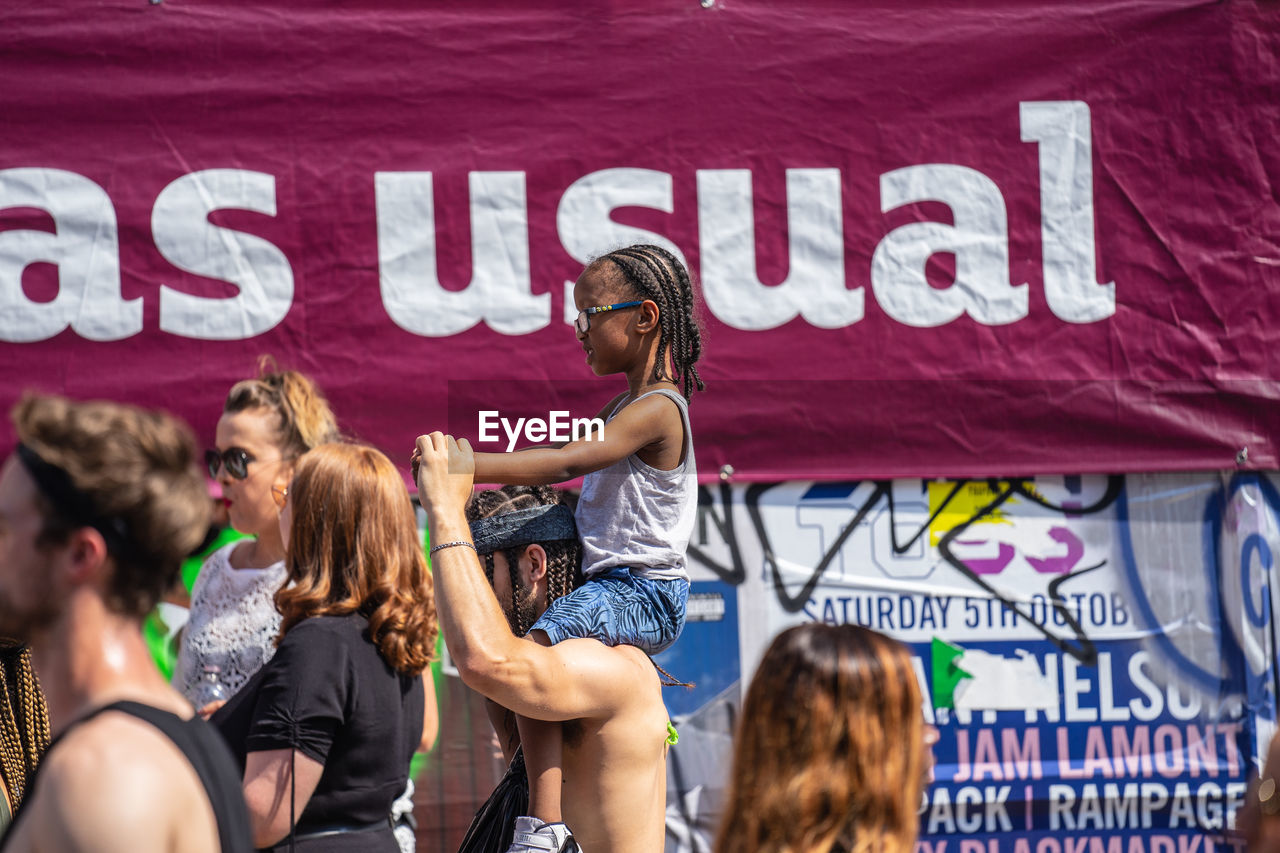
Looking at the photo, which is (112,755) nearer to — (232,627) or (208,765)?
(208,765)

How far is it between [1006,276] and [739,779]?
298 centimetres

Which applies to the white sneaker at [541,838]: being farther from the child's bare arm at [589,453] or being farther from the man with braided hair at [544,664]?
the child's bare arm at [589,453]

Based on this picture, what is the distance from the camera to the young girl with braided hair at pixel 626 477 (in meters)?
2.35

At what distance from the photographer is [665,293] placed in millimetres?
2584

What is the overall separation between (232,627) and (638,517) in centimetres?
150

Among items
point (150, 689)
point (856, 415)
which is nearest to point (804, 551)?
point (856, 415)

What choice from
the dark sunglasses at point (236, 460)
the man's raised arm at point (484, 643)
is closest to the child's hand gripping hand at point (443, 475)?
the man's raised arm at point (484, 643)

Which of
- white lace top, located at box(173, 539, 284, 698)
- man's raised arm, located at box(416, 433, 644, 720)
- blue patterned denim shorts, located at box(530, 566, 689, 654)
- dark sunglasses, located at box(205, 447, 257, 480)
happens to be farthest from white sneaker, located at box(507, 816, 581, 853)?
dark sunglasses, located at box(205, 447, 257, 480)

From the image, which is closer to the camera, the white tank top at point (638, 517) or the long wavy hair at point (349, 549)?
the white tank top at point (638, 517)

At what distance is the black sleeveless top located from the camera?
1.44m

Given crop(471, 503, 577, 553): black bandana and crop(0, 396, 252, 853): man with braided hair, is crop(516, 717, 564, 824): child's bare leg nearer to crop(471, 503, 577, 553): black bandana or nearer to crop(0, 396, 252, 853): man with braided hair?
crop(471, 503, 577, 553): black bandana

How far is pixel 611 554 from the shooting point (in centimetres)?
246

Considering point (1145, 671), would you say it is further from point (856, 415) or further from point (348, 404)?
point (348, 404)

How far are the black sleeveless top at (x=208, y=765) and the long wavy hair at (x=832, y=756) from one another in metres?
0.67
